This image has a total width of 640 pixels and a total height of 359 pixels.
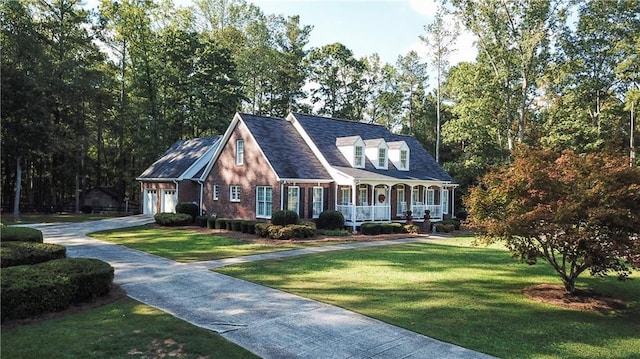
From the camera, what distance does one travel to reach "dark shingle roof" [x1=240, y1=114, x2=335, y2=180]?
24688mm

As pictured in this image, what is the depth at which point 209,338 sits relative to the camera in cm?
751

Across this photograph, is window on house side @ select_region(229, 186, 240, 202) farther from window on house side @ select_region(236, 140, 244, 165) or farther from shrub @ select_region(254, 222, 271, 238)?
shrub @ select_region(254, 222, 271, 238)

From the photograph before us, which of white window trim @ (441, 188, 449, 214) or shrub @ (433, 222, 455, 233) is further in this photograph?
white window trim @ (441, 188, 449, 214)

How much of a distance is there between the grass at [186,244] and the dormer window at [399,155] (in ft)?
39.3

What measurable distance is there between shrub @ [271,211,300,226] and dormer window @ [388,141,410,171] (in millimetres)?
10162

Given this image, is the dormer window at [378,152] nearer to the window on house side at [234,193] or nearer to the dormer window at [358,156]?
the dormer window at [358,156]

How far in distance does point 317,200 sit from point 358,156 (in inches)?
175

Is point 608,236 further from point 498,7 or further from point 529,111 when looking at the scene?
point 529,111

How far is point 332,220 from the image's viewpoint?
24.1 m

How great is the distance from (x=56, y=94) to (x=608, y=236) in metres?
38.9

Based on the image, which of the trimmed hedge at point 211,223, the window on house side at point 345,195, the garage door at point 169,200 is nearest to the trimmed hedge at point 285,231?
the trimmed hedge at point 211,223

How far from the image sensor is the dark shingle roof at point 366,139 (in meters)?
26.8

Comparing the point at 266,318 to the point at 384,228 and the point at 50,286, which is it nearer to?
the point at 50,286

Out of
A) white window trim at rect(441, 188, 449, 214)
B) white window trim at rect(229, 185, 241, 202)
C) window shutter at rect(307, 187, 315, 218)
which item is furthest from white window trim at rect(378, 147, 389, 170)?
white window trim at rect(229, 185, 241, 202)
